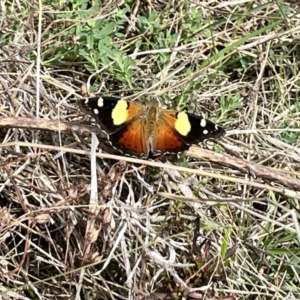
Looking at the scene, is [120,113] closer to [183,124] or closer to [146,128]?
[146,128]

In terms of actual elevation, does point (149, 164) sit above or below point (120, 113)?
below

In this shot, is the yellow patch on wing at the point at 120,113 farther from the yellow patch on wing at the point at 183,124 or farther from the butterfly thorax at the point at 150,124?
the yellow patch on wing at the point at 183,124

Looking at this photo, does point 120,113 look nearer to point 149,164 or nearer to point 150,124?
point 150,124

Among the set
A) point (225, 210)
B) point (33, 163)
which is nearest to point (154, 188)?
point (225, 210)

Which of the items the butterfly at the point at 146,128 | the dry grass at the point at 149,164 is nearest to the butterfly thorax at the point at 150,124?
the butterfly at the point at 146,128

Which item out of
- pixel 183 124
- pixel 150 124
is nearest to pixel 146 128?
pixel 150 124

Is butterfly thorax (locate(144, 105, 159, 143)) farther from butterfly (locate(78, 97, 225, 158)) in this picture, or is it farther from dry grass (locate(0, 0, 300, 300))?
dry grass (locate(0, 0, 300, 300))
